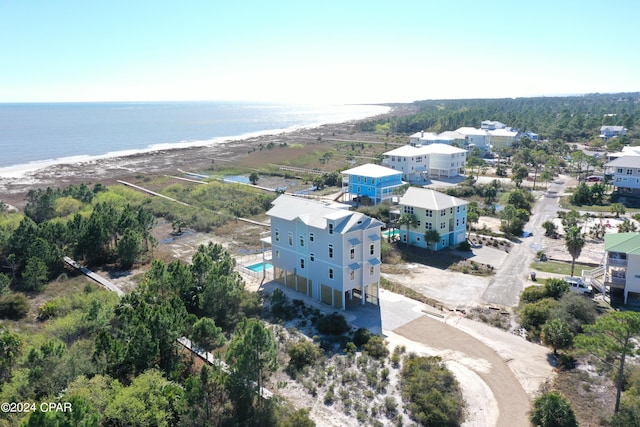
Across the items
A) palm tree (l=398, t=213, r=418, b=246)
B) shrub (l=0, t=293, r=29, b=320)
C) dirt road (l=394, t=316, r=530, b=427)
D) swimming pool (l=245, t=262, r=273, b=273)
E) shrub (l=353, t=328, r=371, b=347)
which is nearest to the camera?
dirt road (l=394, t=316, r=530, b=427)

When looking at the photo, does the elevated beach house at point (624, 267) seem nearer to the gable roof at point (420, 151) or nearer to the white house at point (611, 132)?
the gable roof at point (420, 151)

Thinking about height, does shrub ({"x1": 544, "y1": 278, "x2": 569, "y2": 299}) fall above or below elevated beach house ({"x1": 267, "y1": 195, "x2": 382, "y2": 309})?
below

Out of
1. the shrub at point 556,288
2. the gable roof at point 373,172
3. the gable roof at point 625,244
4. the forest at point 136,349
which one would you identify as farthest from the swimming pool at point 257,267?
the gable roof at point 625,244

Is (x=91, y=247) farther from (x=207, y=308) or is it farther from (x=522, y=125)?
(x=522, y=125)

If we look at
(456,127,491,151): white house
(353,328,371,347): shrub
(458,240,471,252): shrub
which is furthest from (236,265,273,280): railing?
(456,127,491,151): white house

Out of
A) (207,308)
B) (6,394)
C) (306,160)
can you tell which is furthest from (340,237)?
(306,160)

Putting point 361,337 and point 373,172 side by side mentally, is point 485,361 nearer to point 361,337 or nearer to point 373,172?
point 361,337

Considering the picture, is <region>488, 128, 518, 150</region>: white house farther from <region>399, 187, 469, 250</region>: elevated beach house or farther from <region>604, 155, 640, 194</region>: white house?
<region>399, 187, 469, 250</region>: elevated beach house
